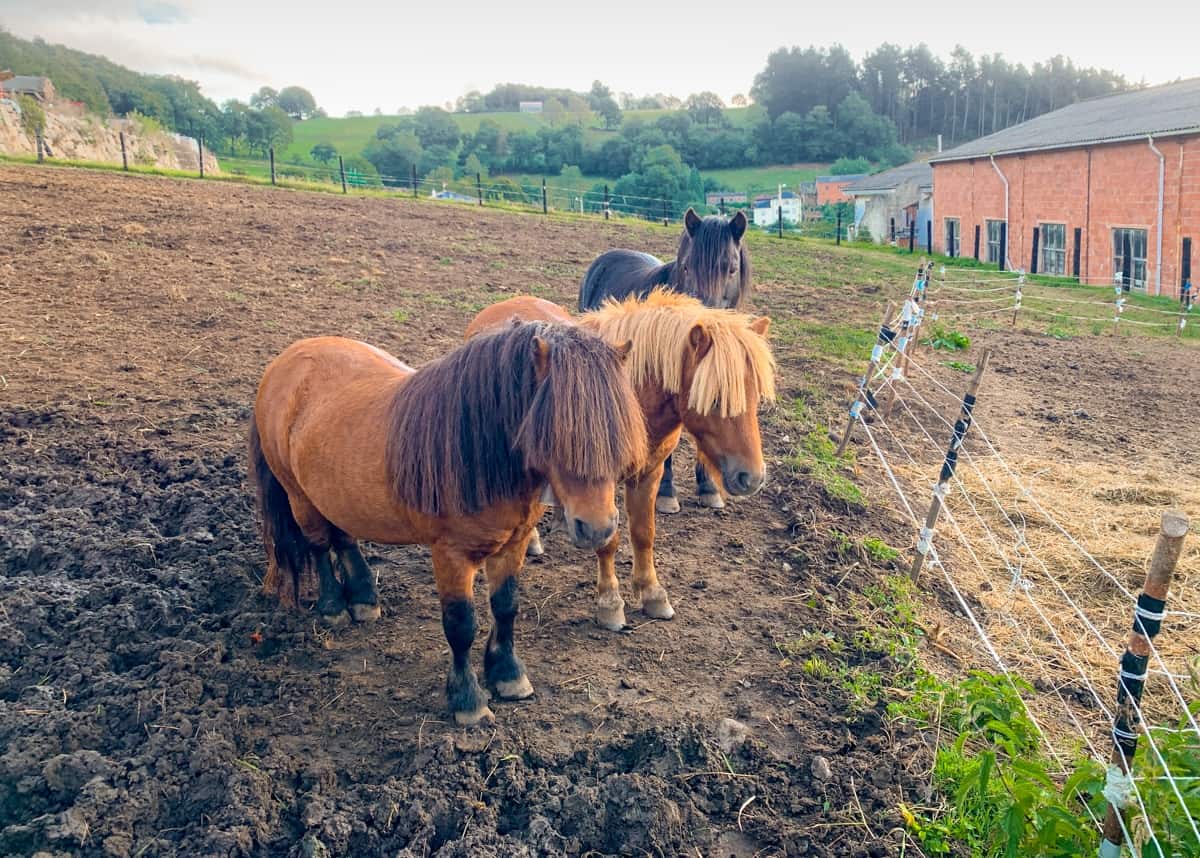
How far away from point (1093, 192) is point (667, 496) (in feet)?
62.8

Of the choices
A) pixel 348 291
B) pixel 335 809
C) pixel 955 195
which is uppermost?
pixel 955 195

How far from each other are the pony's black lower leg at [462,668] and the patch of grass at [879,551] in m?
2.65

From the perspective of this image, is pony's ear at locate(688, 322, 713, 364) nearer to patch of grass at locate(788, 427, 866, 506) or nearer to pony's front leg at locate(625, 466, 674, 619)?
pony's front leg at locate(625, 466, 674, 619)

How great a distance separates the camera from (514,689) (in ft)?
11.5

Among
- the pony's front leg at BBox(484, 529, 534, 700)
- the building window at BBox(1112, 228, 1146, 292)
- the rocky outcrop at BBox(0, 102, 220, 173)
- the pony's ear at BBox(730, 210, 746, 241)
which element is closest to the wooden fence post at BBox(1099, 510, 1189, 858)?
the pony's front leg at BBox(484, 529, 534, 700)

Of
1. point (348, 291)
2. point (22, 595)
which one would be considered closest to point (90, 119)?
point (348, 291)

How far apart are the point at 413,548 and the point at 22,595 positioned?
2.02 meters

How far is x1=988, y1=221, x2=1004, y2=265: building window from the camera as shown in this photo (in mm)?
24281

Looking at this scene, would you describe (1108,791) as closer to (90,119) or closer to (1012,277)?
(1012,277)

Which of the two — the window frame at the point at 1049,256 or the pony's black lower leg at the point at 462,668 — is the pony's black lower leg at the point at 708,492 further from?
the window frame at the point at 1049,256

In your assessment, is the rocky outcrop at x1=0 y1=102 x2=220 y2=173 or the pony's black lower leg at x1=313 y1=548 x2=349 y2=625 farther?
the rocky outcrop at x1=0 y1=102 x2=220 y2=173

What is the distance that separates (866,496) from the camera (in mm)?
5781

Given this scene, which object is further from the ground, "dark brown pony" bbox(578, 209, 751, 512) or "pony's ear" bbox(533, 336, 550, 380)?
"dark brown pony" bbox(578, 209, 751, 512)

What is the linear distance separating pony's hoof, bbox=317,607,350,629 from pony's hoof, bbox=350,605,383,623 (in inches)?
2.1
